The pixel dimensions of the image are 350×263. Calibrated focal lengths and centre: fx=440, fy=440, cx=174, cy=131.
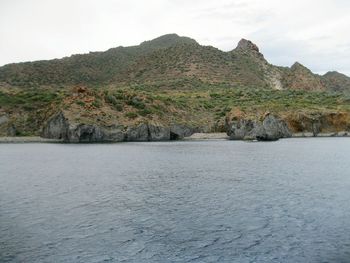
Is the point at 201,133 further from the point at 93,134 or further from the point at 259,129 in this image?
the point at 93,134

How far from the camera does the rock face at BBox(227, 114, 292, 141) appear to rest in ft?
303

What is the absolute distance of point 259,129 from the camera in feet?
305

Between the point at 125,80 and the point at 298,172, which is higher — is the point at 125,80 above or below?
above

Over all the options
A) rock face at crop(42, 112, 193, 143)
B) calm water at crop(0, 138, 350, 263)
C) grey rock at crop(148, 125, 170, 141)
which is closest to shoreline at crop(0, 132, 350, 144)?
rock face at crop(42, 112, 193, 143)

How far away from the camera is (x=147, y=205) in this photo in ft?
89.6

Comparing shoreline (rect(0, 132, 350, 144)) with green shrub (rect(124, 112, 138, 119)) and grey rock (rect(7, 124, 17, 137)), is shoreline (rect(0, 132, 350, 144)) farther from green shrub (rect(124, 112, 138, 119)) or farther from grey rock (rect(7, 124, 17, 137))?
green shrub (rect(124, 112, 138, 119))

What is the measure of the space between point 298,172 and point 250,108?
3109 inches

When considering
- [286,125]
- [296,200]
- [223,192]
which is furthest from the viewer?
[286,125]

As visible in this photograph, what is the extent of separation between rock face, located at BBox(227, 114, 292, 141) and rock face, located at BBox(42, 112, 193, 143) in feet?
54.0

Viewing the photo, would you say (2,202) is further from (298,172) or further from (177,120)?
(177,120)

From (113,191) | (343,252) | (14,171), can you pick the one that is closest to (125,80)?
(14,171)

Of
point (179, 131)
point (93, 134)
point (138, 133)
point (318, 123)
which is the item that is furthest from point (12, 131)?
point (318, 123)

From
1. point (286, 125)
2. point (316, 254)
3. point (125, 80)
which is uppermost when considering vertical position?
point (125, 80)

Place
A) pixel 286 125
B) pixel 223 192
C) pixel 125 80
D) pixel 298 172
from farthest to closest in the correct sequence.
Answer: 1. pixel 125 80
2. pixel 286 125
3. pixel 298 172
4. pixel 223 192
